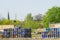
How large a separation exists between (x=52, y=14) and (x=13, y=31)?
34783mm

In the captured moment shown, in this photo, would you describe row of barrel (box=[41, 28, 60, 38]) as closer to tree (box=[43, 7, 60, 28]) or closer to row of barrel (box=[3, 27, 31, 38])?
row of barrel (box=[3, 27, 31, 38])

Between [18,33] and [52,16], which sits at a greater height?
[52,16]

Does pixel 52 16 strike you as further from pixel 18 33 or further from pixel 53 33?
pixel 53 33

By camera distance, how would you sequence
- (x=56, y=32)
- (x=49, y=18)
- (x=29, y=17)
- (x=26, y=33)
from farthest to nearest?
(x=29, y=17), (x=49, y=18), (x=26, y=33), (x=56, y=32)

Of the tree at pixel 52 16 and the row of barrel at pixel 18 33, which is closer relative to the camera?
the row of barrel at pixel 18 33

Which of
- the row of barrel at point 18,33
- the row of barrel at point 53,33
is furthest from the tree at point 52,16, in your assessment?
the row of barrel at point 53,33

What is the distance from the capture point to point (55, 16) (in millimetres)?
60594

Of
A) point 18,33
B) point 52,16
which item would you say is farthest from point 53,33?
point 52,16

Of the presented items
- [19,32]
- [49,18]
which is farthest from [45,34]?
[49,18]

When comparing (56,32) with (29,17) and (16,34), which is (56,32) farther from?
(29,17)

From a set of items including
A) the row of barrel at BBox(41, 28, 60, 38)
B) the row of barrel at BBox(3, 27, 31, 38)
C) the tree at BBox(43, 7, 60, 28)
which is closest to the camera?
the row of barrel at BBox(41, 28, 60, 38)

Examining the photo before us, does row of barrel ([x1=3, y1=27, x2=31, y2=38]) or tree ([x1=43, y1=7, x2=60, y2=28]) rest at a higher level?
tree ([x1=43, y1=7, x2=60, y2=28])

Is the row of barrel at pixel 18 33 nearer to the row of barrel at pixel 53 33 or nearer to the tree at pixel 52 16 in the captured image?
the row of barrel at pixel 53 33

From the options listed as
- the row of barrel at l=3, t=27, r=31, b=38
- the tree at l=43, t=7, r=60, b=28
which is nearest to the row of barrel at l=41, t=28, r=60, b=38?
the row of barrel at l=3, t=27, r=31, b=38
